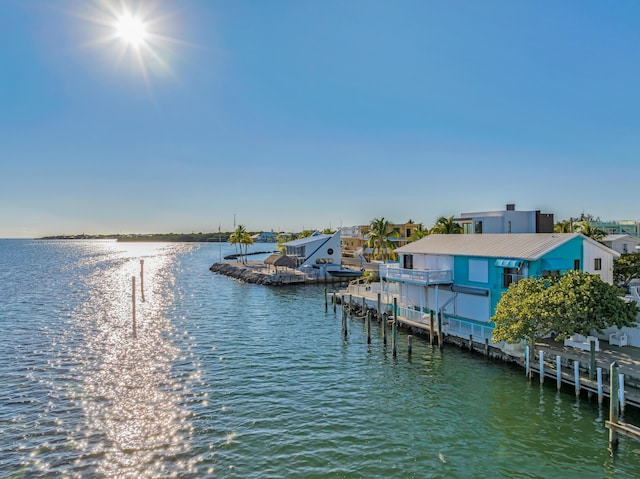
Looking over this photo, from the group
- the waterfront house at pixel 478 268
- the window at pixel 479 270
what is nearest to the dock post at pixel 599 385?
the waterfront house at pixel 478 268

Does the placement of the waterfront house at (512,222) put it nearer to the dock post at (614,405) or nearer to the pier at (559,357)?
the pier at (559,357)

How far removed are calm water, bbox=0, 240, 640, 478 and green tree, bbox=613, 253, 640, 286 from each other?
62.8 feet

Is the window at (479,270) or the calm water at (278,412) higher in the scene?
the window at (479,270)

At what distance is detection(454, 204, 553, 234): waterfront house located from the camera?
124 feet

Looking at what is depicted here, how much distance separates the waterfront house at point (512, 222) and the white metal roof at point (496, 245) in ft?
17.7

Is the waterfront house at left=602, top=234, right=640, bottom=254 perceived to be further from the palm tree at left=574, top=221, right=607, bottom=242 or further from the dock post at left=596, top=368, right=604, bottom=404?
the dock post at left=596, top=368, right=604, bottom=404

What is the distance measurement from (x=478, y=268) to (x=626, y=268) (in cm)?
1636

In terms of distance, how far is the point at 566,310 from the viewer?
68.3 feet

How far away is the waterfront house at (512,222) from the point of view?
3781cm

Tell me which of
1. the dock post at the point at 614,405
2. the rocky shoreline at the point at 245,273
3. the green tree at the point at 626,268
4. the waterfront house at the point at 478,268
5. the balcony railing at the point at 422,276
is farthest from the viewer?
the rocky shoreline at the point at 245,273

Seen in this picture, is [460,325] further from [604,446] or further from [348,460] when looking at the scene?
[348,460]

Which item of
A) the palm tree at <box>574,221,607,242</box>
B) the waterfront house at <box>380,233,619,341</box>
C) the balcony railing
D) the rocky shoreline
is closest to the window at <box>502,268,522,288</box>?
the waterfront house at <box>380,233,619,341</box>

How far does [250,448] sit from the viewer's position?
53.3 ft

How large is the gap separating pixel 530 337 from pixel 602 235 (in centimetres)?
3807
